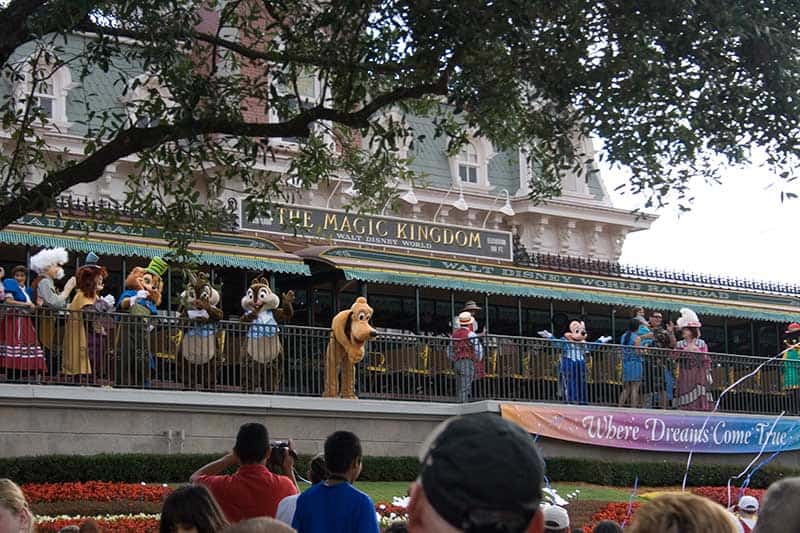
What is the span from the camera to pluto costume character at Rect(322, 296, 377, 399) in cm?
2081

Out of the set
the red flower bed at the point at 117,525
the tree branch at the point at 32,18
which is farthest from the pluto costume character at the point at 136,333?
the tree branch at the point at 32,18

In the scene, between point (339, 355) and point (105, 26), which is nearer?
point (105, 26)

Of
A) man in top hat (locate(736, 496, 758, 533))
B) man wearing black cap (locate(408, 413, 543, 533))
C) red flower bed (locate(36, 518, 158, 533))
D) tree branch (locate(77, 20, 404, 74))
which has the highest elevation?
tree branch (locate(77, 20, 404, 74))

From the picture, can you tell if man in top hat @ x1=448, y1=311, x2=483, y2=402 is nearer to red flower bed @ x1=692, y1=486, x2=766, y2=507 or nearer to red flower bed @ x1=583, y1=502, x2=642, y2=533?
red flower bed @ x1=692, y1=486, x2=766, y2=507

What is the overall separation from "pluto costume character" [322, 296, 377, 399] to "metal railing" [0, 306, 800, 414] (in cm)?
31

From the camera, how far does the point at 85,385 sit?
19.1 metres

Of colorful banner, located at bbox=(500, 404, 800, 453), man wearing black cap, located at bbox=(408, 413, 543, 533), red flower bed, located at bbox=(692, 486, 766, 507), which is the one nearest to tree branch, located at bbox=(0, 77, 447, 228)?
man wearing black cap, located at bbox=(408, 413, 543, 533)

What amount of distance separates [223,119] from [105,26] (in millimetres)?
1599

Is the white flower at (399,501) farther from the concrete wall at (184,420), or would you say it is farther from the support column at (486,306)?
the support column at (486,306)

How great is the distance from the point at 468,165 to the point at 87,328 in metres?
18.3

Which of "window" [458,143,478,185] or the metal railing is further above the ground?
"window" [458,143,478,185]

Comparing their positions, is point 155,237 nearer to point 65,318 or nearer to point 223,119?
point 65,318

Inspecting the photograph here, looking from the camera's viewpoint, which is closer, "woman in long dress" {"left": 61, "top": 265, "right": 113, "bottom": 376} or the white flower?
the white flower

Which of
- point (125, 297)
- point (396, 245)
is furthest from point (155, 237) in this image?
point (396, 245)
